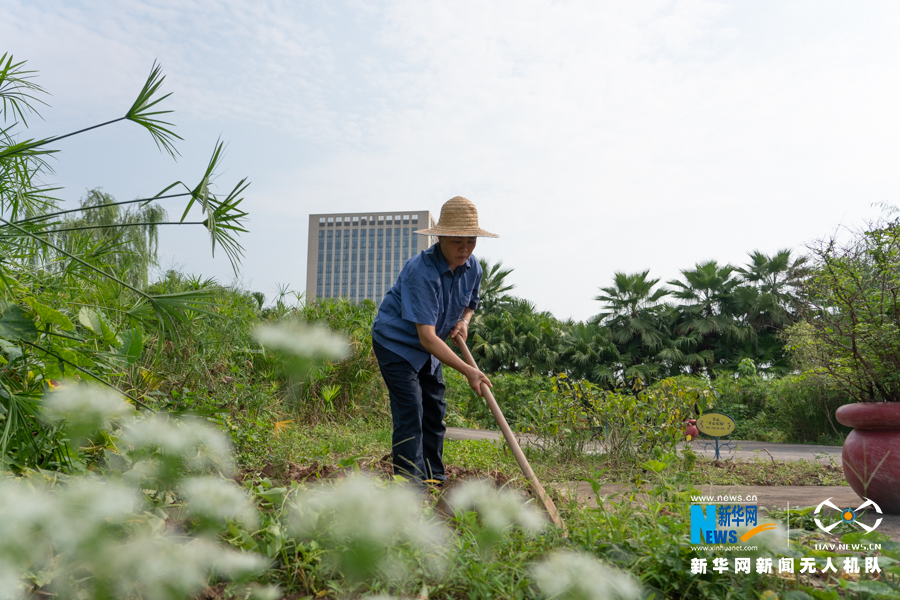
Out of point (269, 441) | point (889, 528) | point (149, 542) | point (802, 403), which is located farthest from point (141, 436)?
point (802, 403)

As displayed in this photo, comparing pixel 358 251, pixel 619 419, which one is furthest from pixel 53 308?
pixel 358 251

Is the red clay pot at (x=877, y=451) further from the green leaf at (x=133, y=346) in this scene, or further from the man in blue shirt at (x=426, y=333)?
the green leaf at (x=133, y=346)

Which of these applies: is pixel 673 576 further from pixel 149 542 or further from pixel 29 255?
pixel 29 255

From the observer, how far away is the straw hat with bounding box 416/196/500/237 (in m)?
2.51

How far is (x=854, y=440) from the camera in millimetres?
2488

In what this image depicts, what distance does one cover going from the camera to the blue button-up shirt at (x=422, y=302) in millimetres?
2414

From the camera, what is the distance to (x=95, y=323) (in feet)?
7.18

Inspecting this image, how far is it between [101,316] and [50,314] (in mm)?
610

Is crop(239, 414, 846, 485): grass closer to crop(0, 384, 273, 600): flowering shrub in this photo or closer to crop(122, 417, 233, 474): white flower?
crop(122, 417, 233, 474): white flower

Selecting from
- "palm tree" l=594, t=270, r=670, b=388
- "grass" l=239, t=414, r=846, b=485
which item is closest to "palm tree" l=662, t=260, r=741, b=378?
"palm tree" l=594, t=270, r=670, b=388

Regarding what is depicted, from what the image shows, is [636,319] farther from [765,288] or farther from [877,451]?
[877,451]

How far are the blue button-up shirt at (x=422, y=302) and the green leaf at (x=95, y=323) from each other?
1135mm

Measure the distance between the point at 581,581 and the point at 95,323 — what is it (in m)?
2.14

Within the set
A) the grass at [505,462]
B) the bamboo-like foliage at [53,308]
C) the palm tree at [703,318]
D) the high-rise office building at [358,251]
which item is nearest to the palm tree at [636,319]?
the palm tree at [703,318]
